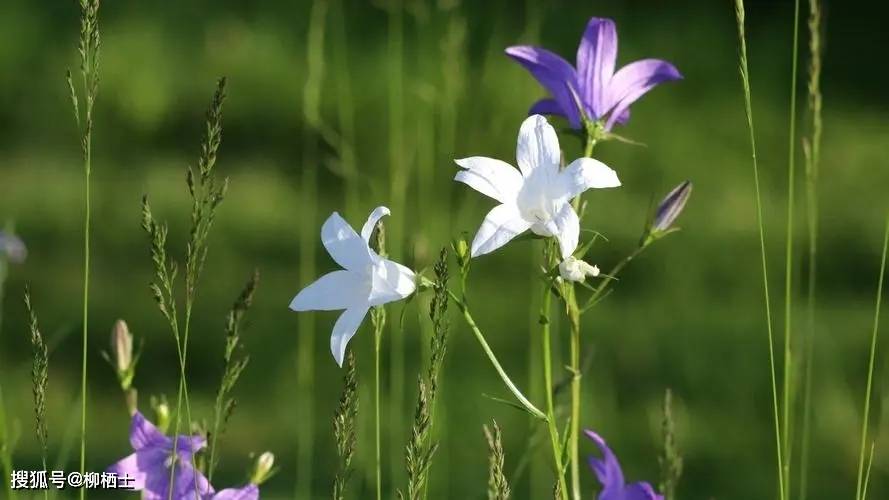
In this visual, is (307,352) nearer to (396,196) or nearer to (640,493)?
(396,196)

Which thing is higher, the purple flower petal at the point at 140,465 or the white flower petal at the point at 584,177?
the white flower petal at the point at 584,177

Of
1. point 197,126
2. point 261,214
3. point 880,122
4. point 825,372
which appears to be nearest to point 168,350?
point 261,214

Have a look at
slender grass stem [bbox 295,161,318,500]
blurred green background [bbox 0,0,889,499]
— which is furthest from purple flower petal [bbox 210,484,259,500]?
blurred green background [bbox 0,0,889,499]

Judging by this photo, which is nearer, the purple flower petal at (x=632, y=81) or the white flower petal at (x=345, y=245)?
the white flower petal at (x=345, y=245)

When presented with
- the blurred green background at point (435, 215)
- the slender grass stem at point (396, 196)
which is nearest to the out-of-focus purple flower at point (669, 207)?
the slender grass stem at point (396, 196)

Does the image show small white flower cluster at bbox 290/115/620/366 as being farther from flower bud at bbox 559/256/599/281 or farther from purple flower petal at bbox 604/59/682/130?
purple flower petal at bbox 604/59/682/130

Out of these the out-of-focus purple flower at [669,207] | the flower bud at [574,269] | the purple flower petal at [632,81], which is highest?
the purple flower petal at [632,81]

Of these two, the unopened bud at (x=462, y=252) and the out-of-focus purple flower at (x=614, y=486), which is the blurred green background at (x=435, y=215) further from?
the unopened bud at (x=462, y=252)

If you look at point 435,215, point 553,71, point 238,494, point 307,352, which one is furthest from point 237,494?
point 435,215
